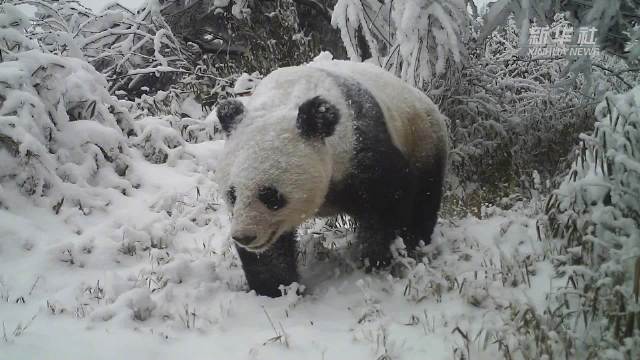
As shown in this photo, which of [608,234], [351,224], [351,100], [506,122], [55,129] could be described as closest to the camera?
[608,234]

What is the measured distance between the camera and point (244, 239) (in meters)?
2.95

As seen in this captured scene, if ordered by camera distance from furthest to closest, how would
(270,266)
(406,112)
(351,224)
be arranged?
1. (351,224)
2. (406,112)
3. (270,266)

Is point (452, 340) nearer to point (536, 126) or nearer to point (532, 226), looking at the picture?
point (532, 226)

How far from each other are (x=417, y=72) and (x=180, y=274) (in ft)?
10.4

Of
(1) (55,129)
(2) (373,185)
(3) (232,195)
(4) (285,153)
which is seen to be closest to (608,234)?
(2) (373,185)

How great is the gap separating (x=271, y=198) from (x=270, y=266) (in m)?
0.55

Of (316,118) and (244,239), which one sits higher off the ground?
(316,118)

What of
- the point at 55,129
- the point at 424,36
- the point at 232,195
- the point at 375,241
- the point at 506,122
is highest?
the point at 424,36

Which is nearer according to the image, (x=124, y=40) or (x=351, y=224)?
(x=351, y=224)

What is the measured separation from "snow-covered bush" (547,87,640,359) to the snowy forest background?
0.01 meters

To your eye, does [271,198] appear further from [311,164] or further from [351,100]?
[351,100]

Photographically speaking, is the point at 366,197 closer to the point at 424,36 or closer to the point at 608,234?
the point at 608,234

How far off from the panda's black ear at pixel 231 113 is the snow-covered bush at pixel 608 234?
1.73 meters

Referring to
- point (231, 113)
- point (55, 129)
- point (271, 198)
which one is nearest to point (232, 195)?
point (271, 198)
